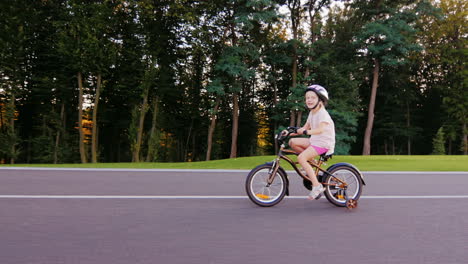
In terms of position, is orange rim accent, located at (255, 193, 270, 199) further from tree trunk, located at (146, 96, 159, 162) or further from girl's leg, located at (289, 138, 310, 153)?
tree trunk, located at (146, 96, 159, 162)

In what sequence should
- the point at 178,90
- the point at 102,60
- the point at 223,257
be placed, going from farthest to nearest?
1. the point at 178,90
2. the point at 102,60
3. the point at 223,257

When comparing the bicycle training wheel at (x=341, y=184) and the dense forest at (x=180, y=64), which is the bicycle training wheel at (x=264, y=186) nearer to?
the bicycle training wheel at (x=341, y=184)

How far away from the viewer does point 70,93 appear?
27.8 meters

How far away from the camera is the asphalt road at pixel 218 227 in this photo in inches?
138

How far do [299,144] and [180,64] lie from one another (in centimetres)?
2720

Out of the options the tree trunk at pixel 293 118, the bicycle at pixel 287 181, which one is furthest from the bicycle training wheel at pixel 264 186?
the tree trunk at pixel 293 118

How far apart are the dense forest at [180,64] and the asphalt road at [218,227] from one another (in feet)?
64.5

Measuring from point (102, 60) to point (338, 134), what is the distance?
1836cm

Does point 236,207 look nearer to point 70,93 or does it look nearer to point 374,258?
point 374,258

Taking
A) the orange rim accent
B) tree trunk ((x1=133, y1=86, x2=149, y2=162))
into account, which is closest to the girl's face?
the orange rim accent

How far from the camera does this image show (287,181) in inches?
233

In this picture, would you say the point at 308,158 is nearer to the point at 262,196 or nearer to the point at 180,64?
the point at 262,196

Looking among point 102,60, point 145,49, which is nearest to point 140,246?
point 102,60

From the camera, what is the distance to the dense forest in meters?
25.1
